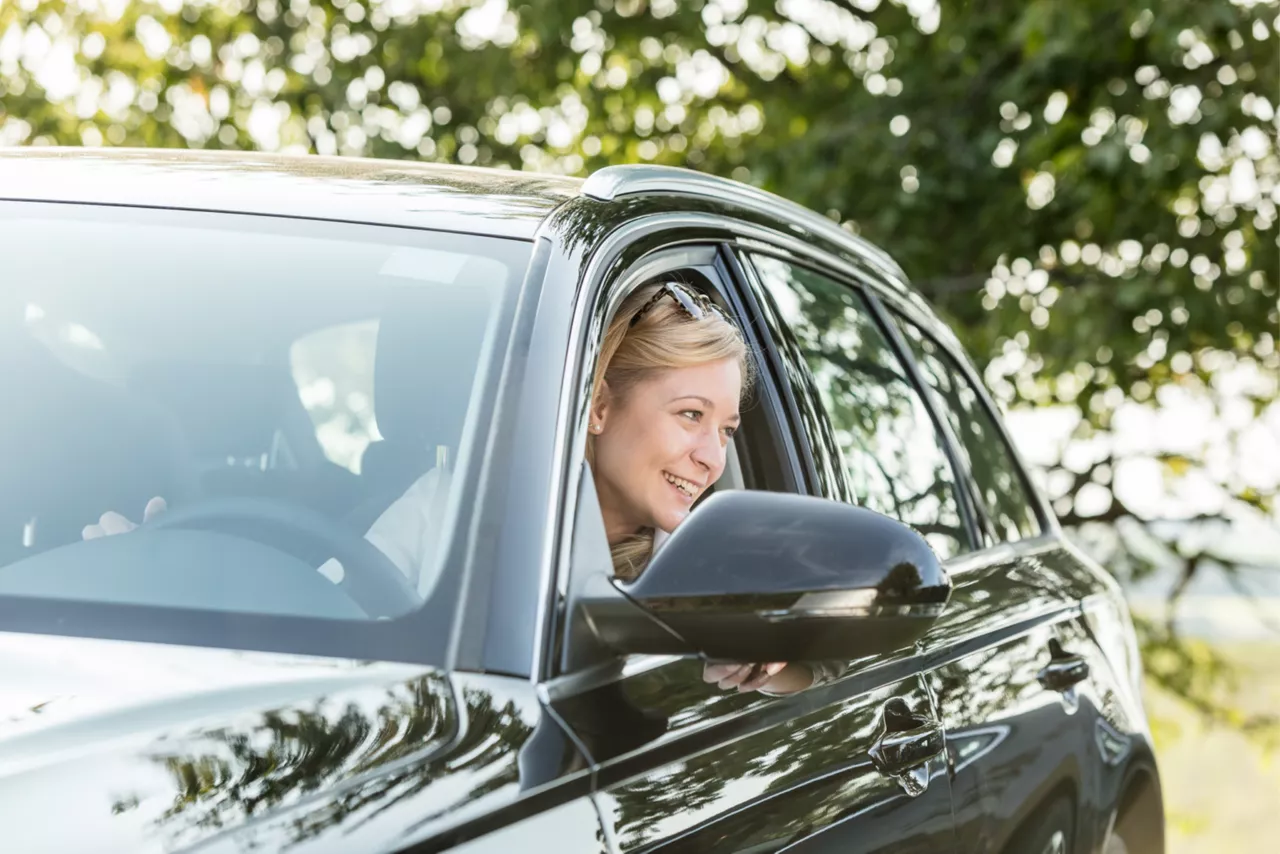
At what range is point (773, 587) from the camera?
1984 millimetres

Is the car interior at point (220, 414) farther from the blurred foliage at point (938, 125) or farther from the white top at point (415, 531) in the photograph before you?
the blurred foliage at point (938, 125)

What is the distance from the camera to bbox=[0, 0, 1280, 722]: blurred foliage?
9633mm

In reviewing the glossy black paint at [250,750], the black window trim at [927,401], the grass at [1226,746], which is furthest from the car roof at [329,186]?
the grass at [1226,746]

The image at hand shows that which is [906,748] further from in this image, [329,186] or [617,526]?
[329,186]

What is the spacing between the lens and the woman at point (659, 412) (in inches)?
116

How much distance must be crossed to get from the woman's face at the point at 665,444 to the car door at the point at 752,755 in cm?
18

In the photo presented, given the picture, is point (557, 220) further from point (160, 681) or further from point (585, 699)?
point (160, 681)

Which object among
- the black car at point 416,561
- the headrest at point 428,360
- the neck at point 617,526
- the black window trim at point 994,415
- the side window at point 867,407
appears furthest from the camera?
the black window trim at point 994,415

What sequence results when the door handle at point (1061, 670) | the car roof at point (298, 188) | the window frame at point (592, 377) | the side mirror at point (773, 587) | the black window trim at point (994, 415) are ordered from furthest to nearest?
1. the black window trim at point (994, 415)
2. the door handle at point (1061, 670)
3. the car roof at point (298, 188)
4. the window frame at point (592, 377)
5. the side mirror at point (773, 587)

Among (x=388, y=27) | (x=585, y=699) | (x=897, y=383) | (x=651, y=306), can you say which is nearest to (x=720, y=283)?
(x=651, y=306)

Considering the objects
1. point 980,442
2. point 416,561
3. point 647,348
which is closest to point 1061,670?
point 980,442

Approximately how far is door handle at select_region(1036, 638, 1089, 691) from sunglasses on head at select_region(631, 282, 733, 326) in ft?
3.30

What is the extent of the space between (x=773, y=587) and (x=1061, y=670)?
1764mm

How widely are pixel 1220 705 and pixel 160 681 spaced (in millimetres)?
13020
